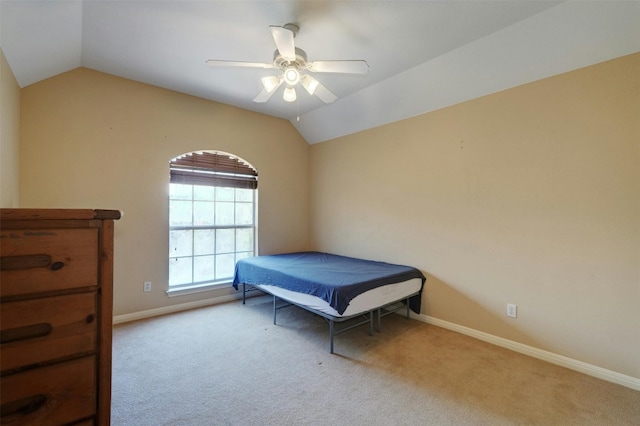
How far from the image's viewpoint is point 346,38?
234 cm

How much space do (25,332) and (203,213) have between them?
296 centimetres

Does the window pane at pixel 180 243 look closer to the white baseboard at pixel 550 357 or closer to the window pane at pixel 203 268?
the window pane at pixel 203 268

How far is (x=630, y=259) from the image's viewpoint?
2049 millimetres

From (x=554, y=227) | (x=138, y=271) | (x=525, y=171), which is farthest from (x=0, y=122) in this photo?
(x=554, y=227)

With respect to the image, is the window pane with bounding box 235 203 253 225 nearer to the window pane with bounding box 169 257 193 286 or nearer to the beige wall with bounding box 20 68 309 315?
the beige wall with bounding box 20 68 309 315

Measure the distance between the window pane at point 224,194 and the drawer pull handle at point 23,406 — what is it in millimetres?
3110

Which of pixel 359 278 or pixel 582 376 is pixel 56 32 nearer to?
pixel 359 278

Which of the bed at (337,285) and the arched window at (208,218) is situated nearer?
the bed at (337,285)

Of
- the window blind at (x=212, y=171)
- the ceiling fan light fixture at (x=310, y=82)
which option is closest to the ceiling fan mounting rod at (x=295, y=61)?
the ceiling fan light fixture at (x=310, y=82)

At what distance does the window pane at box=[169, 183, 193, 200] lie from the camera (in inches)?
138

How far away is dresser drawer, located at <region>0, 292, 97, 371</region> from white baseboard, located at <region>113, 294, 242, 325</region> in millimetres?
2565

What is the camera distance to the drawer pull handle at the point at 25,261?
0.85m

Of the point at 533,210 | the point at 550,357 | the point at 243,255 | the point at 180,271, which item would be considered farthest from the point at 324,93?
the point at 550,357

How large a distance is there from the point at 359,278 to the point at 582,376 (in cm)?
185
